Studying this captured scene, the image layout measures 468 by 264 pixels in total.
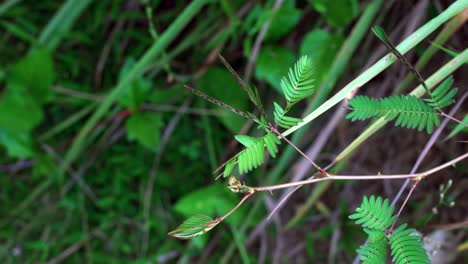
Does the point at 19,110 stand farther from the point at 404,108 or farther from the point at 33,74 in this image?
the point at 404,108

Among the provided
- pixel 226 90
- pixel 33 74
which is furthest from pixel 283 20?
pixel 33 74

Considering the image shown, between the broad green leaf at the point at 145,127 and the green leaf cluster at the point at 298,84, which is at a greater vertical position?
the green leaf cluster at the point at 298,84

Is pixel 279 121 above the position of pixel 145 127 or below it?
above

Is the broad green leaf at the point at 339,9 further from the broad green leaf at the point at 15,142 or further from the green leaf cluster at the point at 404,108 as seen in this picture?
the broad green leaf at the point at 15,142

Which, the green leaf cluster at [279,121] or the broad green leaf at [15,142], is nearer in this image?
the green leaf cluster at [279,121]

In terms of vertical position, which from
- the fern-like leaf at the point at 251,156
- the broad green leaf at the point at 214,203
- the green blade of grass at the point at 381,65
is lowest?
the broad green leaf at the point at 214,203

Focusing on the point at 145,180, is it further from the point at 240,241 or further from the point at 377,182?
the point at 377,182

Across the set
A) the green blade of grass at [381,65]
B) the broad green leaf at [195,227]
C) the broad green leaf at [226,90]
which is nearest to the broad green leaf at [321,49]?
the broad green leaf at [226,90]

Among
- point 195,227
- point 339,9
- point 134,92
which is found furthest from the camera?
point 134,92
